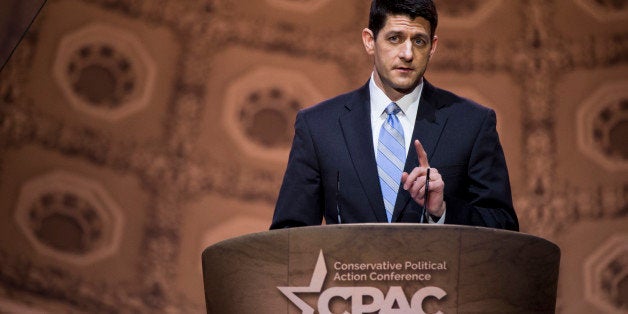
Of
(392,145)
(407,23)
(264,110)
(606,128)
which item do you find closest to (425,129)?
(392,145)

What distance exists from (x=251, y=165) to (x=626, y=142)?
1192 millimetres

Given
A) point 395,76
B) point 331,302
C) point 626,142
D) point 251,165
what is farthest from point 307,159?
point 626,142

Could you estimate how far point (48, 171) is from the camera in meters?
2.97

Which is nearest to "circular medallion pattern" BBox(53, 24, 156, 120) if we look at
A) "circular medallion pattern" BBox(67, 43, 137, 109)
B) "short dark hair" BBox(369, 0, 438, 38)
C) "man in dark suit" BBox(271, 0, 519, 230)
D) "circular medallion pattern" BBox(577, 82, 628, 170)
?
"circular medallion pattern" BBox(67, 43, 137, 109)

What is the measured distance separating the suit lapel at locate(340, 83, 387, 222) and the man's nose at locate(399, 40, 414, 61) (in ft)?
0.46

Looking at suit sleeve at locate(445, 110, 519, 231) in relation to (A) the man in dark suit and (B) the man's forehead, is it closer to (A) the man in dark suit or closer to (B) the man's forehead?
(A) the man in dark suit

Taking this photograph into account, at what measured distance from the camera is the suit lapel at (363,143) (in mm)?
1832

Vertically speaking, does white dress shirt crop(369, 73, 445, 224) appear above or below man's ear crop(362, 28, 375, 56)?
below

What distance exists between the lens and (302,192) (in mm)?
1918

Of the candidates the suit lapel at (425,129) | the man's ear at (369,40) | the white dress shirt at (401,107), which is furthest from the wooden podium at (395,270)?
the man's ear at (369,40)

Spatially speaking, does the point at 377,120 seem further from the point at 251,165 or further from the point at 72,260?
the point at 72,260

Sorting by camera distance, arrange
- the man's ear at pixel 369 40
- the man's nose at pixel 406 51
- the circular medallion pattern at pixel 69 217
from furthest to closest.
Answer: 1. the circular medallion pattern at pixel 69 217
2. the man's ear at pixel 369 40
3. the man's nose at pixel 406 51

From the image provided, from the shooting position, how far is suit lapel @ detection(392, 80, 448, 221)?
182cm

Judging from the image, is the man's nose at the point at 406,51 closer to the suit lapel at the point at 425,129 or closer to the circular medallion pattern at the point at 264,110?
the suit lapel at the point at 425,129
